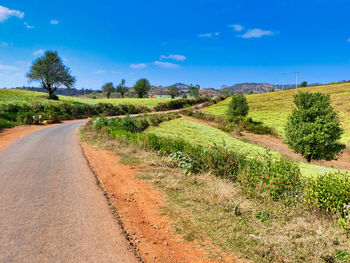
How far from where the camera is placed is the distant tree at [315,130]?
70.4 ft

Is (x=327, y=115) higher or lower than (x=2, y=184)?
higher

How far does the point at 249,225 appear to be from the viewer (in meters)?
4.96

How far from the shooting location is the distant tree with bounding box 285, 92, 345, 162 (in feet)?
70.4

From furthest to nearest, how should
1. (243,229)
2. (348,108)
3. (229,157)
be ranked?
1. (348,108)
2. (229,157)
3. (243,229)

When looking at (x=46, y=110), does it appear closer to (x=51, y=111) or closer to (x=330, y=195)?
(x=51, y=111)

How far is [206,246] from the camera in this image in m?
4.26

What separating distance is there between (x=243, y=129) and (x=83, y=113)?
99.5 ft

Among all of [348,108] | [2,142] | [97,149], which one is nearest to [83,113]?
[2,142]

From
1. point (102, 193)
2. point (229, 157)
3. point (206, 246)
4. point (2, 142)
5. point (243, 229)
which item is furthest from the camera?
point (2, 142)

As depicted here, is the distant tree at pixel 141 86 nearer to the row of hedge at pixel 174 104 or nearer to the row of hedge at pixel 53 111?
the row of hedge at pixel 174 104

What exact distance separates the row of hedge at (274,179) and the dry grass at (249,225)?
0.33m

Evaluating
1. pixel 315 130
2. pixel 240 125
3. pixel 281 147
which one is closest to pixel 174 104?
pixel 240 125

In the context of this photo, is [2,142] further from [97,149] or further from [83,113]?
[83,113]

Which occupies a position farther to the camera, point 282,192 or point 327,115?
point 327,115
